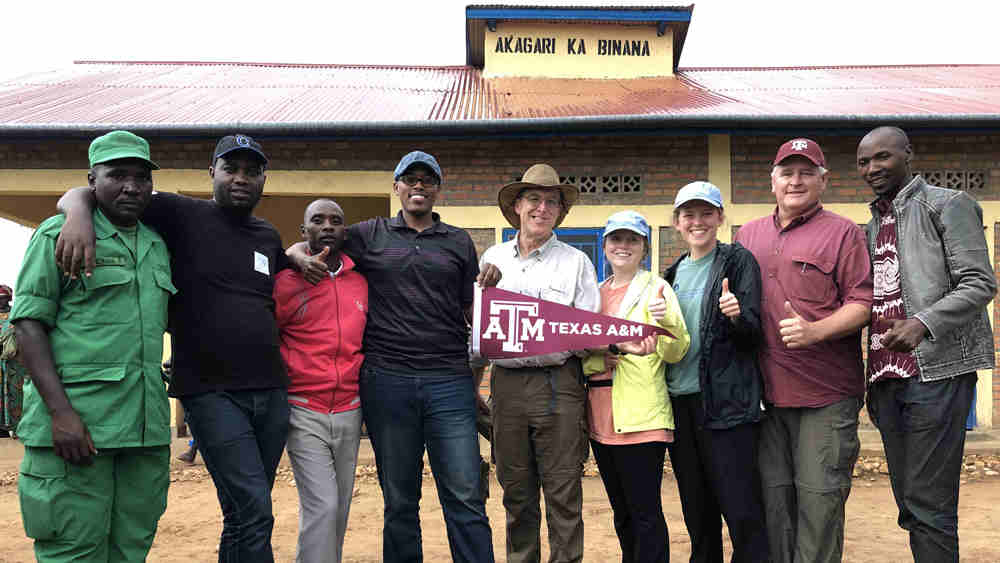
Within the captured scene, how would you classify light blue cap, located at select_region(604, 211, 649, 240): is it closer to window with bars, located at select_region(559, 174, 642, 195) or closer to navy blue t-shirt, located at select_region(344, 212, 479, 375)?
navy blue t-shirt, located at select_region(344, 212, 479, 375)

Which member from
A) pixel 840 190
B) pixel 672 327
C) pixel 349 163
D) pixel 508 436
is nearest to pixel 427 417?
pixel 508 436

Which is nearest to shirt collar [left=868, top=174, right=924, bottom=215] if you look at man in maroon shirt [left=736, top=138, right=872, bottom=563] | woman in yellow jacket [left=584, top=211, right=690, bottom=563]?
man in maroon shirt [left=736, top=138, right=872, bottom=563]

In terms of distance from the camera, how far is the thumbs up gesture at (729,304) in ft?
9.61

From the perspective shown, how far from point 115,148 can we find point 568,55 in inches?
356

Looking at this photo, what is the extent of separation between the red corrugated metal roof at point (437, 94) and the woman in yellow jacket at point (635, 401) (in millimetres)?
4343

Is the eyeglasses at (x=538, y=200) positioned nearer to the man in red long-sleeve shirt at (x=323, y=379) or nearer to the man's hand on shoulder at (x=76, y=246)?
the man in red long-sleeve shirt at (x=323, y=379)

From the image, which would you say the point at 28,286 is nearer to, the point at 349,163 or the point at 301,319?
the point at 301,319

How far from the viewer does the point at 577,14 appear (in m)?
10.6

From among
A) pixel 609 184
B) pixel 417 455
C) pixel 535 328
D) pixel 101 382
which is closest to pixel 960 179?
pixel 609 184

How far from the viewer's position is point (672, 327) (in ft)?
10.0

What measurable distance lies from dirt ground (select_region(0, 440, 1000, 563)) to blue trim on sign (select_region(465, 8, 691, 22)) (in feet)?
22.7

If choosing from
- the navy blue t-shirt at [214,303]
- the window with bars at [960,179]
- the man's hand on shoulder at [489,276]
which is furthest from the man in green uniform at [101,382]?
the window with bars at [960,179]

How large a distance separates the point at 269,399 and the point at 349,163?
5480 millimetres

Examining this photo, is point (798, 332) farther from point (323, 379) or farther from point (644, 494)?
point (323, 379)
